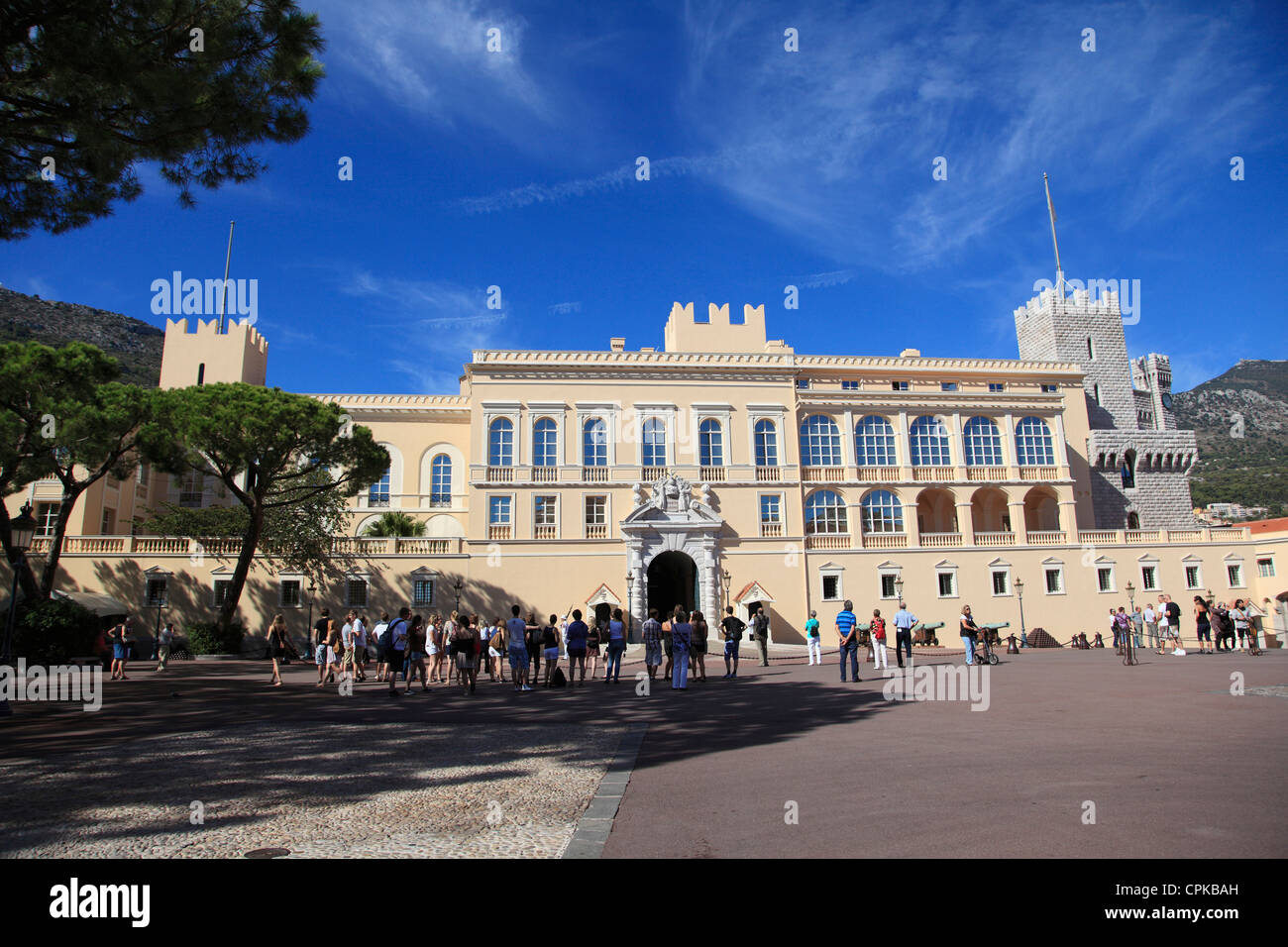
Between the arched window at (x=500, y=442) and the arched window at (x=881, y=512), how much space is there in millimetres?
16847

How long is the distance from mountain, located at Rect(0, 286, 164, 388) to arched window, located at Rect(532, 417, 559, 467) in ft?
176

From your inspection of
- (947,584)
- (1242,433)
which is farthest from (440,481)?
(1242,433)

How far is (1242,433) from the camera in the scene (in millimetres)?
111938

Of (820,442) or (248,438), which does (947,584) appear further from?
(248,438)

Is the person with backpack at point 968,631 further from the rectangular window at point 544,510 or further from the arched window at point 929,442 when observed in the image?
the arched window at point 929,442

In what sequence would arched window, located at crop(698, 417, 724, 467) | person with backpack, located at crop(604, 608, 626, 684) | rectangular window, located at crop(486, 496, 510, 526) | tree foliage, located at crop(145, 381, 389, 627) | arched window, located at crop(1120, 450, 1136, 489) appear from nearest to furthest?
person with backpack, located at crop(604, 608, 626, 684) → tree foliage, located at crop(145, 381, 389, 627) → rectangular window, located at crop(486, 496, 510, 526) → arched window, located at crop(698, 417, 724, 467) → arched window, located at crop(1120, 450, 1136, 489)

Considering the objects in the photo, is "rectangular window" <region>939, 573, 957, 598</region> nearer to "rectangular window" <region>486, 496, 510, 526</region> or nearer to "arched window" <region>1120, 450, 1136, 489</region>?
"arched window" <region>1120, 450, 1136, 489</region>

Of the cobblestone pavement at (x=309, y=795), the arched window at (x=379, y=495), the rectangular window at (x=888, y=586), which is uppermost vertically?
the arched window at (x=379, y=495)

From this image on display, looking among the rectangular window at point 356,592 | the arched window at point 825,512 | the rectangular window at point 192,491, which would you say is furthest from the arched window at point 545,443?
the rectangular window at point 192,491

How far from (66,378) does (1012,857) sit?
1134 inches

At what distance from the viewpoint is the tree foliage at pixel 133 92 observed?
899 cm

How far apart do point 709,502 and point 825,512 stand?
5.74m

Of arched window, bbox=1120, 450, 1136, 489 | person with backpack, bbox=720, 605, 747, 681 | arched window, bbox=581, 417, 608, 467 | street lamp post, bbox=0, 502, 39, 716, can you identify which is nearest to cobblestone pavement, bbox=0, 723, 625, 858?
street lamp post, bbox=0, 502, 39, 716

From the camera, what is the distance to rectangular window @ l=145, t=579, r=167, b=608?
32.2 meters
